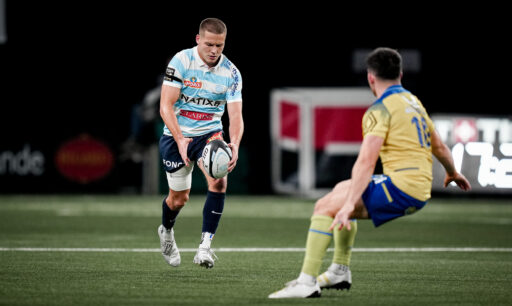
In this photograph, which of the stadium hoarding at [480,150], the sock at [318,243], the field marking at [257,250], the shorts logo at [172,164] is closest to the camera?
the sock at [318,243]

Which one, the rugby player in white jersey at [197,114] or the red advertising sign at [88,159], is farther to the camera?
the red advertising sign at [88,159]

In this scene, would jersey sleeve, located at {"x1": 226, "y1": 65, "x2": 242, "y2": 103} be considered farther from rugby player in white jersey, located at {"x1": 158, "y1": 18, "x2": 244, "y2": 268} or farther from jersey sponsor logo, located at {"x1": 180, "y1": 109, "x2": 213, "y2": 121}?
jersey sponsor logo, located at {"x1": 180, "y1": 109, "x2": 213, "y2": 121}

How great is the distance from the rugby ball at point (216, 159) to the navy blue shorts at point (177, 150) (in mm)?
249

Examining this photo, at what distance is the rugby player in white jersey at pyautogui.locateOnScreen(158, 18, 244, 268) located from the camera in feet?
28.7

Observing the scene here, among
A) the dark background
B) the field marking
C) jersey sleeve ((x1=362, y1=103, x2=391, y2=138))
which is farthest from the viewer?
the dark background

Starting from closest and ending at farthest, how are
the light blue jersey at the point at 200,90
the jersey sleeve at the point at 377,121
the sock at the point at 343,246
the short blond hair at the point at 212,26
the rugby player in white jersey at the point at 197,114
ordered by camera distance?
the jersey sleeve at the point at 377,121, the sock at the point at 343,246, the short blond hair at the point at 212,26, the rugby player in white jersey at the point at 197,114, the light blue jersey at the point at 200,90

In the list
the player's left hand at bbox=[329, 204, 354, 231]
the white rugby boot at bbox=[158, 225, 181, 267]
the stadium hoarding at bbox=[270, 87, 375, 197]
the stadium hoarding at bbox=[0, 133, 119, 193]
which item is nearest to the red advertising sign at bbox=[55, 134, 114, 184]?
the stadium hoarding at bbox=[0, 133, 119, 193]

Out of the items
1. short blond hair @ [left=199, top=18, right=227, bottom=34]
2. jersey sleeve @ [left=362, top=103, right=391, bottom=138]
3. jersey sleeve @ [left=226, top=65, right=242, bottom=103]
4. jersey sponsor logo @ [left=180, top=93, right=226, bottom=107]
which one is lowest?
jersey sponsor logo @ [left=180, top=93, right=226, bottom=107]

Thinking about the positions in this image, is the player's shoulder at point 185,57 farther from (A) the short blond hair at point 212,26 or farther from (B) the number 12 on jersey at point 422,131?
(B) the number 12 on jersey at point 422,131

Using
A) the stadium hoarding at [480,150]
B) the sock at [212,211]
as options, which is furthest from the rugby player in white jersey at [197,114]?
the stadium hoarding at [480,150]

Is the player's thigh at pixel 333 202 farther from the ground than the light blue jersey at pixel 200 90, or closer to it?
closer to it

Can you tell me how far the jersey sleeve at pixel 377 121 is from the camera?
6521mm

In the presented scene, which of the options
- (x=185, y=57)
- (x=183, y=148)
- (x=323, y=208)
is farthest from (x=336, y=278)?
(x=185, y=57)

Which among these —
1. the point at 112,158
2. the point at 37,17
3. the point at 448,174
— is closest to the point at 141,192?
the point at 112,158
